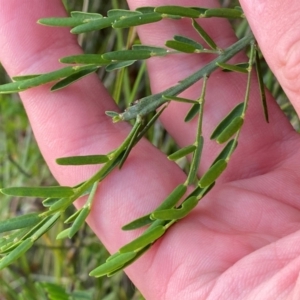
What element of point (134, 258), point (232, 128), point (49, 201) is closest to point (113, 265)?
point (134, 258)

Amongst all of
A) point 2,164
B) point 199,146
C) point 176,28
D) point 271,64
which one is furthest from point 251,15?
point 2,164

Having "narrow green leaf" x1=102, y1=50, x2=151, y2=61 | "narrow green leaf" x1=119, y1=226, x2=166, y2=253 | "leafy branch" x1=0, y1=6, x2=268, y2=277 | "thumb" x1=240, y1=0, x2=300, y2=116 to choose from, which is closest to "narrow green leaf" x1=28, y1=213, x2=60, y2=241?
"leafy branch" x1=0, y1=6, x2=268, y2=277

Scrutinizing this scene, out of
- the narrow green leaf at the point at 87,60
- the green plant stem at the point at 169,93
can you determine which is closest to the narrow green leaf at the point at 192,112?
the green plant stem at the point at 169,93

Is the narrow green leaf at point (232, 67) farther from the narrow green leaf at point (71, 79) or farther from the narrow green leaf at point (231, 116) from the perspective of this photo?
the narrow green leaf at point (71, 79)

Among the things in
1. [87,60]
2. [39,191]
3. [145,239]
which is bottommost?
[145,239]

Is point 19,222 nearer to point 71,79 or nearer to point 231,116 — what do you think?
point 71,79

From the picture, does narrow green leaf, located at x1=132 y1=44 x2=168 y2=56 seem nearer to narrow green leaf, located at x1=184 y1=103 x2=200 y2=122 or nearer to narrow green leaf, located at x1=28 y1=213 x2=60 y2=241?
narrow green leaf, located at x1=184 y1=103 x2=200 y2=122
